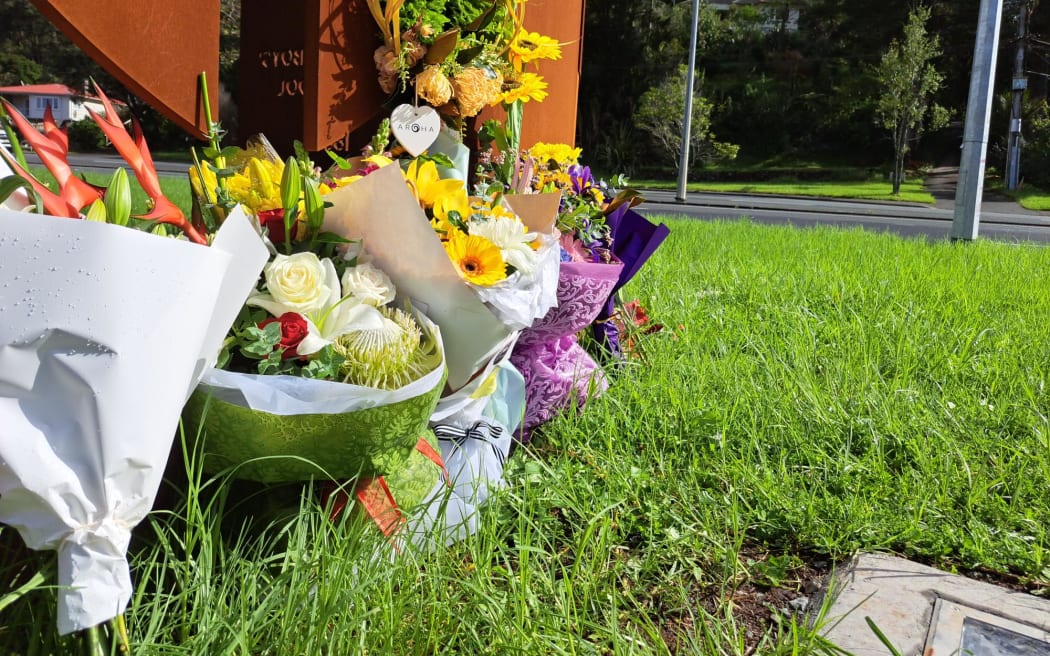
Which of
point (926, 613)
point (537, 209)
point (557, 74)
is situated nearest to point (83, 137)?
point (557, 74)

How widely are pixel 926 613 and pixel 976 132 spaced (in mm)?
7853

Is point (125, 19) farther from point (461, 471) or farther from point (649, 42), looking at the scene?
point (649, 42)

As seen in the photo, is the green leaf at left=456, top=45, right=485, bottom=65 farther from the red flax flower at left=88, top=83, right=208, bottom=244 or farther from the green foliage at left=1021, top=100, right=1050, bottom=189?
the green foliage at left=1021, top=100, right=1050, bottom=189

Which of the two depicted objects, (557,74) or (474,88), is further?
(557,74)

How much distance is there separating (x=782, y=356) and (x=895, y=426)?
761 millimetres

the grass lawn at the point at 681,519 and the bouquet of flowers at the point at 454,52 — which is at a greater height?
A: the bouquet of flowers at the point at 454,52

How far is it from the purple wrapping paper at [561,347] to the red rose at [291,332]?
0.98 m

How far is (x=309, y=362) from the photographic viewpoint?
1.44 metres

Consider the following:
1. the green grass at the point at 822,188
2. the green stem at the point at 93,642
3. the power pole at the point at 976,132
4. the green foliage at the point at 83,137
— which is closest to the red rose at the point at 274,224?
the green stem at the point at 93,642

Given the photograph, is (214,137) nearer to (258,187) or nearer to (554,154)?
(258,187)

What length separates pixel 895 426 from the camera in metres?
2.33

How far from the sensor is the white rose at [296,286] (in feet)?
4.71

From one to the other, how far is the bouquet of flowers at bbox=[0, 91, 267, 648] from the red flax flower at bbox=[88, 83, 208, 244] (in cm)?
24

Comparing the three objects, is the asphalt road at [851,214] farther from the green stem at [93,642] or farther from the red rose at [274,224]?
the green stem at [93,642]
